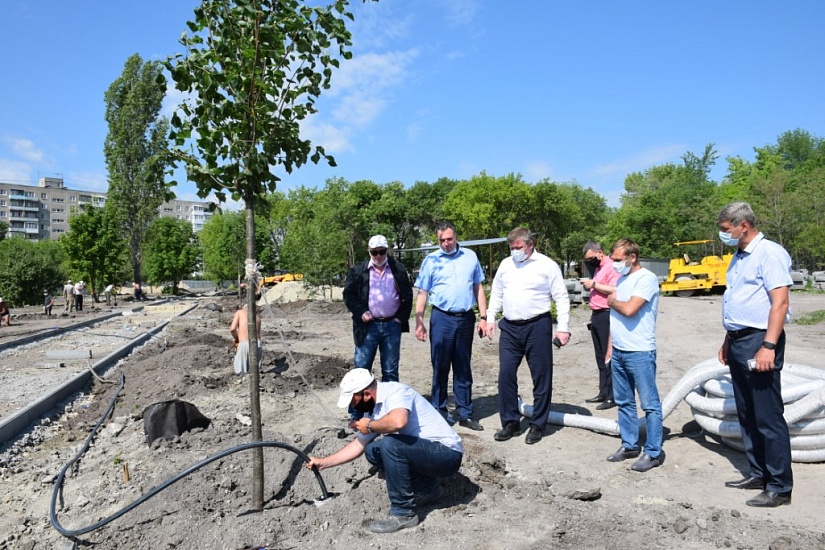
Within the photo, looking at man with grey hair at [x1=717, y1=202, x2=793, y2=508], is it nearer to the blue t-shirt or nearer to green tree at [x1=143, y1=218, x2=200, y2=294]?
the blue t-shirt

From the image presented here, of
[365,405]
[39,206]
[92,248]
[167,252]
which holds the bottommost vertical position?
[365,405]

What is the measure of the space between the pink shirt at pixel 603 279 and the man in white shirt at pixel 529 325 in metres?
1.29

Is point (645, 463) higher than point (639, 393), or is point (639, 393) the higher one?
point (639, 393)

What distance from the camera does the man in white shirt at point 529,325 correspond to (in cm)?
494

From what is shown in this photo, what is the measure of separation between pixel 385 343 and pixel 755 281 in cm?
312

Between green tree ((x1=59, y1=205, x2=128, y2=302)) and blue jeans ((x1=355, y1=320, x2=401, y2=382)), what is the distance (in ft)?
108

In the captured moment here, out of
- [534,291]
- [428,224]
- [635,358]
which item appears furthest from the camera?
[428,224]

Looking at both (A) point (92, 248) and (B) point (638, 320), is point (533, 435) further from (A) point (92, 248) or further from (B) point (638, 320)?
(A) point (92, 248)

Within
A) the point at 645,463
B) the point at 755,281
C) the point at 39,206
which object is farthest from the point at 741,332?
the point at 39,206

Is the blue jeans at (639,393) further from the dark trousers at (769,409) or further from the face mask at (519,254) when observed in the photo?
the face mask at (519,254)

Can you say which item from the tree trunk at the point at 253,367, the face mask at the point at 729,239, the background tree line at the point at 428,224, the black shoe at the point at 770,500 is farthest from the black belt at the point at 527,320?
the background tree line at the point at 428,224

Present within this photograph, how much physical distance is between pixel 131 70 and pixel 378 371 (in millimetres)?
38202

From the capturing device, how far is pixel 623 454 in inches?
177

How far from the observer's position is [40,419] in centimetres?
709
